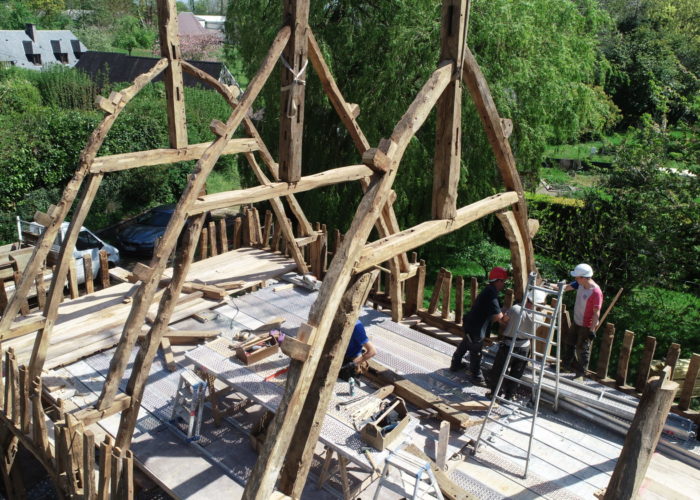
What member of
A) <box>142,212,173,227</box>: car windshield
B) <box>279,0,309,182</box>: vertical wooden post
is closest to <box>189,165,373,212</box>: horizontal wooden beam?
<box>279,0,309,182</box>: vertical wooden post

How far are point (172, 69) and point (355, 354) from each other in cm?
429

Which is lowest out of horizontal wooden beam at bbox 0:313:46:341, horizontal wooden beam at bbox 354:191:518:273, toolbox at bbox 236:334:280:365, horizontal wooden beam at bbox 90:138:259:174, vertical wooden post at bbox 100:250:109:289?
vertical wooden post at bbox 100:250:109:289

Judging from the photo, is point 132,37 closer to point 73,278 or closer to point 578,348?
point 73,278

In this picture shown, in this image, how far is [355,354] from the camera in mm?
6562

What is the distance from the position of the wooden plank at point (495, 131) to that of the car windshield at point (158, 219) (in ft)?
A: 42.6

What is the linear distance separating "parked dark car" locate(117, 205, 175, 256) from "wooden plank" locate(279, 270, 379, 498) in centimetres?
1276

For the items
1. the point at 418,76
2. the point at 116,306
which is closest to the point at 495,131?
the point at 116,306

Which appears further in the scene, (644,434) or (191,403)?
(191,403)

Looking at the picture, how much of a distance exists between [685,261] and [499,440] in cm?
635

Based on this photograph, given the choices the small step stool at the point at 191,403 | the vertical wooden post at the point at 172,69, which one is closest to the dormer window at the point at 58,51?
the vertical wooden post at the point at 172,69

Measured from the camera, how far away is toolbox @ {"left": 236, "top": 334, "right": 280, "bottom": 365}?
6.34 meters

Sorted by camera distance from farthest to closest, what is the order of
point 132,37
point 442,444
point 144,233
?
point 132,37 → point 144,233 → point 442,444

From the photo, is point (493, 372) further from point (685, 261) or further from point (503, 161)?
point (685, 261)

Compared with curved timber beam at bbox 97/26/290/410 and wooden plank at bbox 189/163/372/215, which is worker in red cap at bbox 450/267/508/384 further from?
curved timber beam at bbox 97/26/290/410
